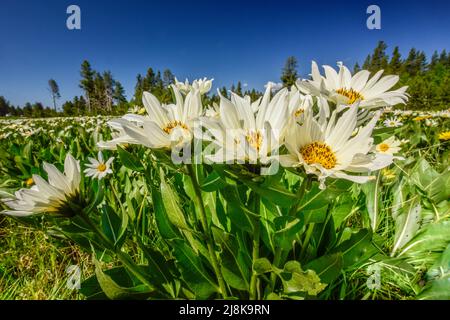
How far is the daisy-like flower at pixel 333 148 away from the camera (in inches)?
21.8

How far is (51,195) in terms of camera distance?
0.74 metres

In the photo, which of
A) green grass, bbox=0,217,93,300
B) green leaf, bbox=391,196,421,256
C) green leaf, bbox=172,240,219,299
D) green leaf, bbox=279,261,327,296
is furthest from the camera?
green leaf, bbox=391,196,421,256

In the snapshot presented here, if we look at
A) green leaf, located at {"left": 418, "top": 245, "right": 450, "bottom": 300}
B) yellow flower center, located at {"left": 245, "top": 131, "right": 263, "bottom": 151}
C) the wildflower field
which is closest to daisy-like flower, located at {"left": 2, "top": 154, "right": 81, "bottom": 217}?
the wildflower field

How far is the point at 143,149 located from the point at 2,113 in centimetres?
6590

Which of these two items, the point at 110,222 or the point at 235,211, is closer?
the point at 235,211

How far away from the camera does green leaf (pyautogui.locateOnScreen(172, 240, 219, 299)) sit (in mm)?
905

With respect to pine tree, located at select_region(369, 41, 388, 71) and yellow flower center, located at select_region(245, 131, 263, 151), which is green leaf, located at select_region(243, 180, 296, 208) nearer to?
yellow flower center, located at select_region(245, 131, 263, 151)

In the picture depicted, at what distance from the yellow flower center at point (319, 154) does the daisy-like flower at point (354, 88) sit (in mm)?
136

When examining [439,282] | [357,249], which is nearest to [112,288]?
[357,249]

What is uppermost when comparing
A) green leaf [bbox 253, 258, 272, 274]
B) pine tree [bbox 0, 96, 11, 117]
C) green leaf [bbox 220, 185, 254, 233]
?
pine tree [bbox 0, 96, 11, 117]

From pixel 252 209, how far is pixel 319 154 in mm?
269

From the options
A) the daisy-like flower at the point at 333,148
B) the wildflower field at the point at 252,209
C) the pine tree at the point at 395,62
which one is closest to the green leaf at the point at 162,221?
the wildflower field at the point at 252,209

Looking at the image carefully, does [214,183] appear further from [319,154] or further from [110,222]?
[110,222]
